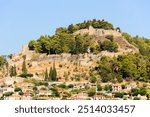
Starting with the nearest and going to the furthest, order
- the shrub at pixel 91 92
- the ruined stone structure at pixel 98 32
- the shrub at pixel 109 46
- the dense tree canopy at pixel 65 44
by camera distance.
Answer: the shrub at pixel 91 92, the dense tree canopy at pixel 65 44, the shrub at pixel 109 46, the ruined stone structure at pixel 98 32

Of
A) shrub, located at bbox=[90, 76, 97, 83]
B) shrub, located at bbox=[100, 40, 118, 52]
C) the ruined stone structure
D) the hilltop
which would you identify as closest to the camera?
the hilltop

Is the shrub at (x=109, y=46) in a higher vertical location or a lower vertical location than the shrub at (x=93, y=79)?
higher

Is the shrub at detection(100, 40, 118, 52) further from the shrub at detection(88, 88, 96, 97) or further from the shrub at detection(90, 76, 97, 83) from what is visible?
the shrub at detection(88, 88, 96, 97)

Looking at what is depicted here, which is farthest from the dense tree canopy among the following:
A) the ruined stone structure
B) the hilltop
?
the ruined stone structure

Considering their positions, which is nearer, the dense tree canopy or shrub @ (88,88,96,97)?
shrub @ (88,88,96,97)

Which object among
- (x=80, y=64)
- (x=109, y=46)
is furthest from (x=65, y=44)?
(x=109, y=46)

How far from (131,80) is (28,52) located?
11761 mm

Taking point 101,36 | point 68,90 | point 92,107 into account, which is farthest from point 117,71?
point 92,107

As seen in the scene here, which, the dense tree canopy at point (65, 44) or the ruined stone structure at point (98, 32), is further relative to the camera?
the ruined stone structure at point (98, 32)

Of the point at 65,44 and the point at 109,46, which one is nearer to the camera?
the point at 65,44

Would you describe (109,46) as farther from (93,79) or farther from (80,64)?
(93,79)

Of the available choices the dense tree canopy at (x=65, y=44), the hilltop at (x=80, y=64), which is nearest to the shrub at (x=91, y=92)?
the hilltop at (x=80, y=64)

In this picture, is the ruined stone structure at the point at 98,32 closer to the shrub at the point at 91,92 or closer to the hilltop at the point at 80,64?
the hilltop at the point at 80,64

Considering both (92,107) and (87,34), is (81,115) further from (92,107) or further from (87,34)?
(87,34)
